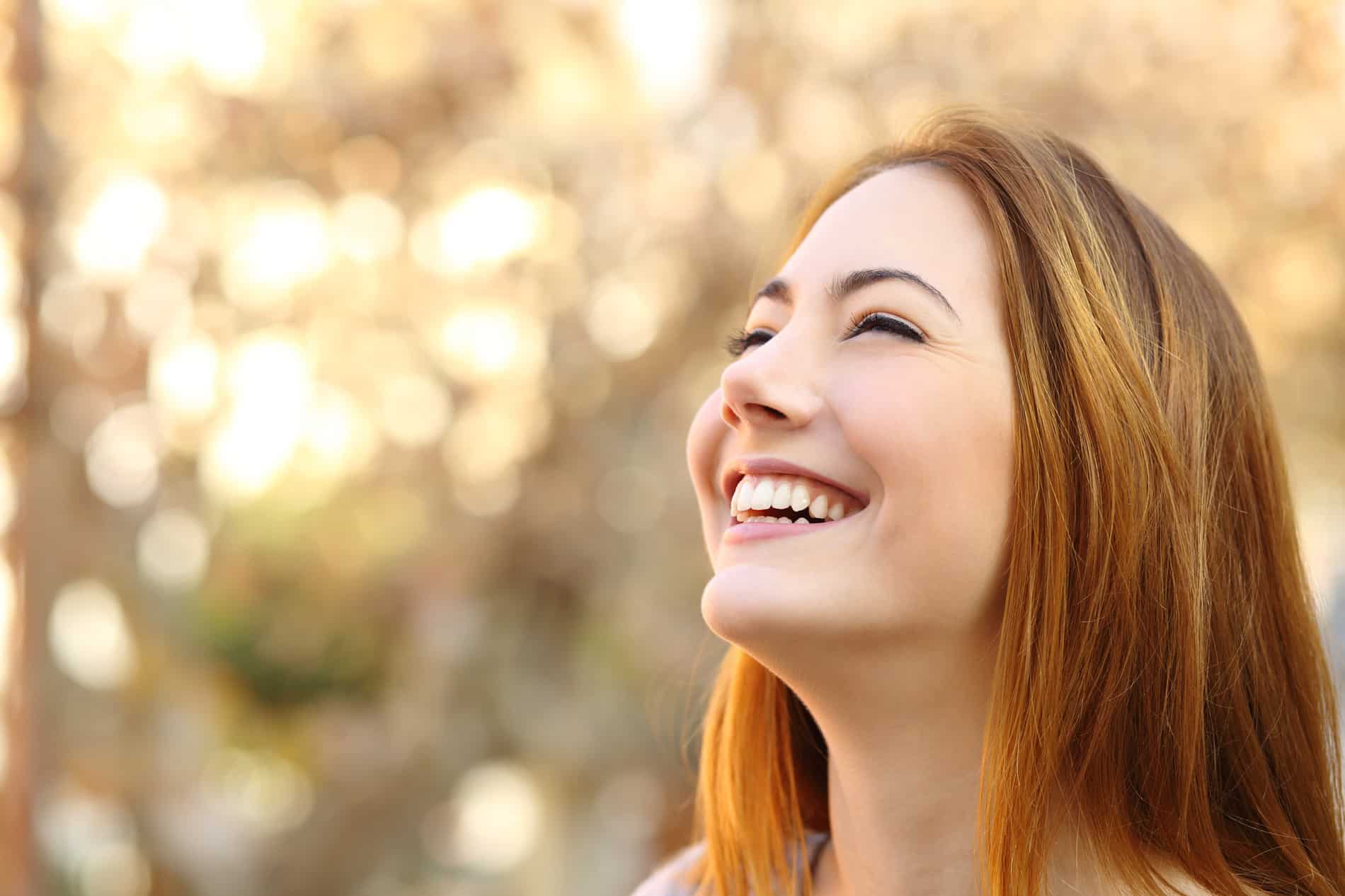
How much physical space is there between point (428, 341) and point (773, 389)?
7.79 feet

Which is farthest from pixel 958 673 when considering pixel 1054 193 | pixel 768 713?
pixel 1054 193

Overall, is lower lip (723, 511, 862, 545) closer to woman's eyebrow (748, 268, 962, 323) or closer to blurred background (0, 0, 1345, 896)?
woman's eyebrow (748, 268, 962, 323)

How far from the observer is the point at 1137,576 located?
1.29 m

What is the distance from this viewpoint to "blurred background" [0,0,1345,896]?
10.4ft

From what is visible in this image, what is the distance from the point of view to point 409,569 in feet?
11.4

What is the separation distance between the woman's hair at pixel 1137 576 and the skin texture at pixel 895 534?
4 centimetres

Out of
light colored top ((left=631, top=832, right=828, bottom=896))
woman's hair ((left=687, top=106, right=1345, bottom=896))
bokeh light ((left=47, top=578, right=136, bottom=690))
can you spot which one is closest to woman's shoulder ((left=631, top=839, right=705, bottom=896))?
light colored top ((left=631, top=832, right=828, bottom=896))

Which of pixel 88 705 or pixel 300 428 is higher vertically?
pixel 300 428

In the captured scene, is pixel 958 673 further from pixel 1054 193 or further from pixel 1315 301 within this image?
pixel 1315 301

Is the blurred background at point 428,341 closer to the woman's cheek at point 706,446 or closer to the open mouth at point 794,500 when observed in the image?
the woman's cheek at point 706,446

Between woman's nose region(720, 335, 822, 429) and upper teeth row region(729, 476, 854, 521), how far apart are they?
63mm

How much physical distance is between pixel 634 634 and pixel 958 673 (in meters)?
2.38

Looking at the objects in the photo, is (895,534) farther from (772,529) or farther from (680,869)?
(680,869)

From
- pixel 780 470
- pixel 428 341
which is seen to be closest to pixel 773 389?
pixel 780 470
